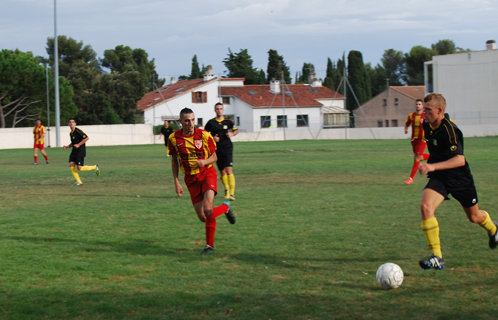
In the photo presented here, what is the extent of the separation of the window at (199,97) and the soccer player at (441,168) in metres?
60.5

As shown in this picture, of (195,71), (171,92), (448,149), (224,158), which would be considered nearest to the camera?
(448,149)

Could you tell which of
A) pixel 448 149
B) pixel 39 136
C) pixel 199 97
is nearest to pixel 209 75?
pixel 199 97

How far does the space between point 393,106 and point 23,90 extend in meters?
45.6

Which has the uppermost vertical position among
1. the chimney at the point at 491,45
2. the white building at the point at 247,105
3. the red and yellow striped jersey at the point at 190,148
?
the chimney at the point at 491,45

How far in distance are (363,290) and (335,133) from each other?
1961 inches

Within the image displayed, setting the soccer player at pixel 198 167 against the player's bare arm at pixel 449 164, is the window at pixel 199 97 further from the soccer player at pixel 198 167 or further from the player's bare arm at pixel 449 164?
the player's bare arm at pixel 449 164

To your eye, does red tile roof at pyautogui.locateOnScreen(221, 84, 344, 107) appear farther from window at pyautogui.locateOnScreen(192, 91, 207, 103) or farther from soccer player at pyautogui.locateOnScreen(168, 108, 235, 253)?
soccer player at pyautogui.locateOnScreen(168, 108, 235, 253)

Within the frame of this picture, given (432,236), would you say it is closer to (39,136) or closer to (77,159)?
(77,159)

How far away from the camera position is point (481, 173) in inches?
599

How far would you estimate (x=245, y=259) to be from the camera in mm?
6152

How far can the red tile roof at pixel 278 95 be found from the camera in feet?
217

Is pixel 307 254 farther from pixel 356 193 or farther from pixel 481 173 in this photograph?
pixel 481 173

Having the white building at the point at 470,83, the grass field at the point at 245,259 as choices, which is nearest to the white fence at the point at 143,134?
the white building at the point at 470,83

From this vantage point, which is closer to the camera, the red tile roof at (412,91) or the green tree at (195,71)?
the red tile roof at (412,91)
